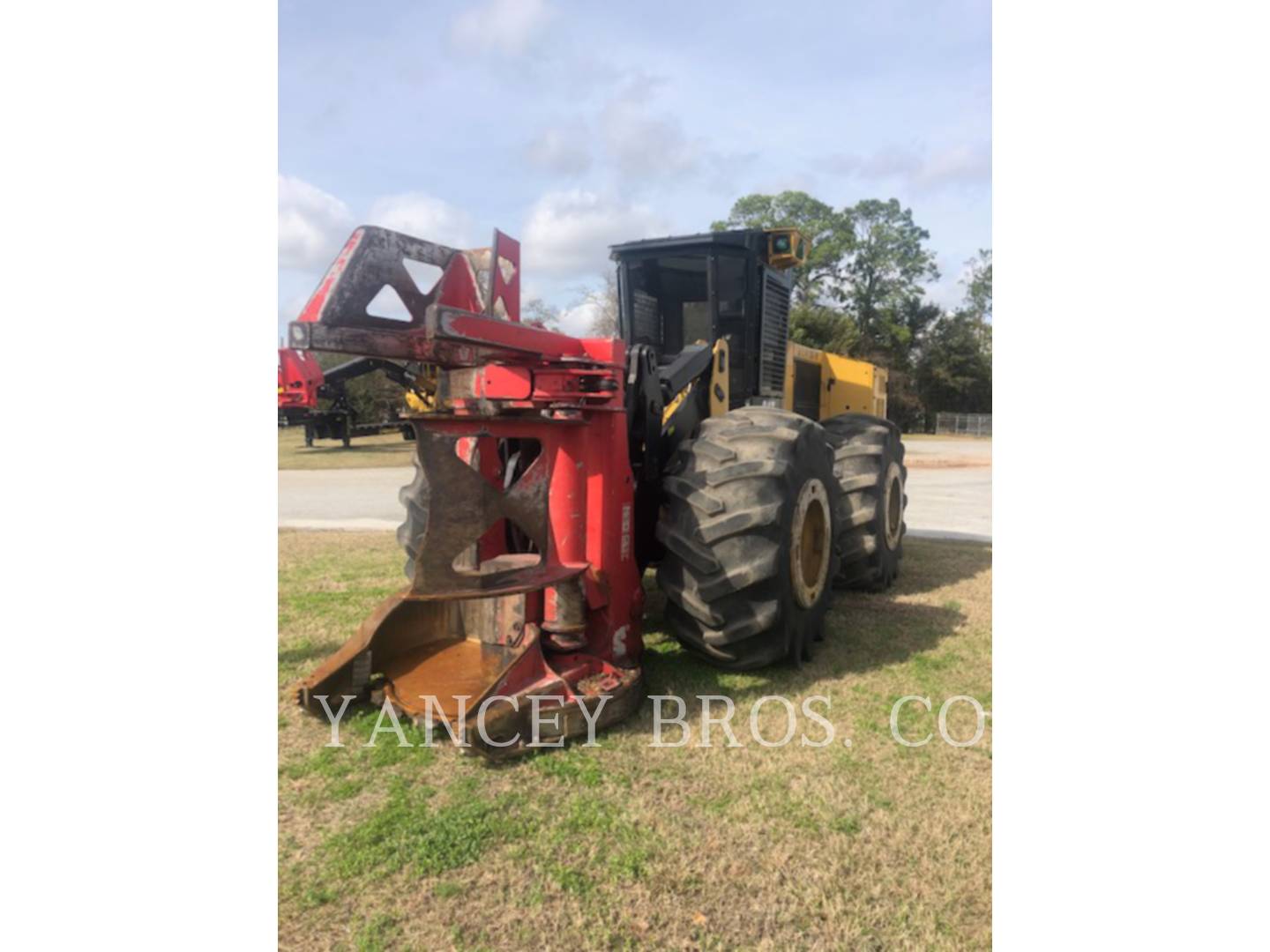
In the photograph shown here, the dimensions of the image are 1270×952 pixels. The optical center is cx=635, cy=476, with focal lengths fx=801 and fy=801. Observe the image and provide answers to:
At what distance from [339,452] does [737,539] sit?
2655cm

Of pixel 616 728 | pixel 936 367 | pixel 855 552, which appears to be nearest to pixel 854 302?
pixel 936 367

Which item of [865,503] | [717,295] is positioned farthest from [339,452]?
[865,503]

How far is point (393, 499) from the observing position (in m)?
14.8

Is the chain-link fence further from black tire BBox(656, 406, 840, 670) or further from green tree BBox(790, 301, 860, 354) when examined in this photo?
black tire BBox(656, 406, 840, 670)

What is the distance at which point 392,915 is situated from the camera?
2451 millimetres

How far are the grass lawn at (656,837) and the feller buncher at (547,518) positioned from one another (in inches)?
10.2

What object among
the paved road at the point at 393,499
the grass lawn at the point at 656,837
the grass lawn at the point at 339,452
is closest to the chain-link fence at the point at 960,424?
the paved road at the point at 393,499

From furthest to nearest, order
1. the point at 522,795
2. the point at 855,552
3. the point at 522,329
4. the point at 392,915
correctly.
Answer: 1. the point at 855,552
2. the point at 522,329
3. the point at 522,795
4. the point at 392,915

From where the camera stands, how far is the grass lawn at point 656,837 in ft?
7.93

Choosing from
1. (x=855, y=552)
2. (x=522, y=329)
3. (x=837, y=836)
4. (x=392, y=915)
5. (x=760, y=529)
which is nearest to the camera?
(x=392, y=915)

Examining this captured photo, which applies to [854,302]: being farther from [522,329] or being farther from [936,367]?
[522,329]

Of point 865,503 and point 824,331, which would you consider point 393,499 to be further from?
point 824,331

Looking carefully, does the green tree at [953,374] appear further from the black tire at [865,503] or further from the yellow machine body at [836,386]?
the black tire at [865,503]

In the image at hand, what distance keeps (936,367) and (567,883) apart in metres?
49.1
